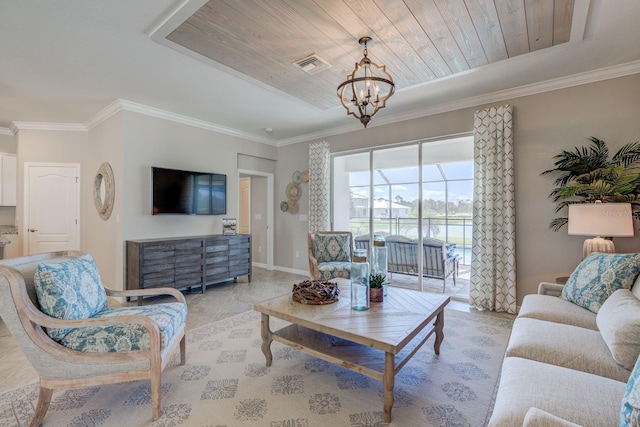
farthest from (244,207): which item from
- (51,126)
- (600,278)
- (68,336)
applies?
(600,278)

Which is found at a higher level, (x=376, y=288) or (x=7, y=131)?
(x=7, y=131)

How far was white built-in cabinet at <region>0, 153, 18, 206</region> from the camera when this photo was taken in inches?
203

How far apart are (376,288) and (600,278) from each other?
5.13 ft

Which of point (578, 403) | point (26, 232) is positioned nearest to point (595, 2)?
point (578, 403)

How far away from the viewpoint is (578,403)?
113 centimetres

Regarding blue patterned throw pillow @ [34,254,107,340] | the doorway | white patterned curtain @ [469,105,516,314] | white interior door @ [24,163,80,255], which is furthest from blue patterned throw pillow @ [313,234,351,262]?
white interior door @ [24,163,80,255]

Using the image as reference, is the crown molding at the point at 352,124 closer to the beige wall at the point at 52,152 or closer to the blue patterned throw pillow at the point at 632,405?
the beige wall at the point at 52,152

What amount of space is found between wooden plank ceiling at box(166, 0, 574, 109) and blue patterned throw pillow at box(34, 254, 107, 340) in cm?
197

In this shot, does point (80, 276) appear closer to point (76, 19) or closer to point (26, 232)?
point (76, 19)

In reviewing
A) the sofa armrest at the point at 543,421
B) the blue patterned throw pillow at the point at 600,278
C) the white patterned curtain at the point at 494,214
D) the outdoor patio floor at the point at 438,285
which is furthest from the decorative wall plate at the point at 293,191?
the sofa armrest at the point at 543,421

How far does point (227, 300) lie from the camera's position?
409 cm

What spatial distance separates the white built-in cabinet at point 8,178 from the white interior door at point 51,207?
69 centimetres

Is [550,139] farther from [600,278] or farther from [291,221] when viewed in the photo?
[291,221]

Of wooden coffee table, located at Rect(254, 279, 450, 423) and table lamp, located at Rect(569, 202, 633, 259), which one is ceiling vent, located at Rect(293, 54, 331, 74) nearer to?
wooden coffee table, located at Rect(254, 279, 450, 423)
